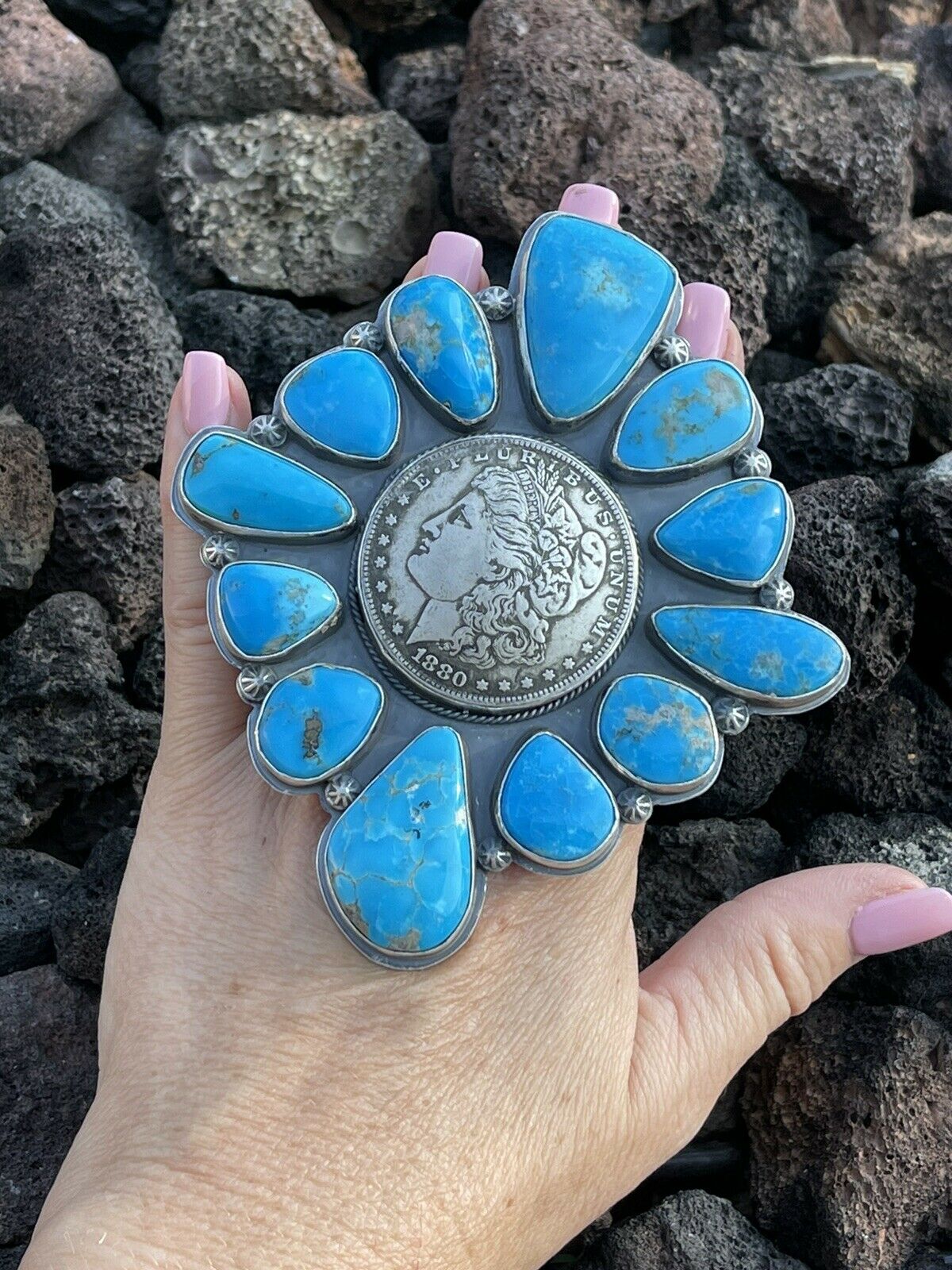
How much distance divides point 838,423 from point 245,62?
4.76ft

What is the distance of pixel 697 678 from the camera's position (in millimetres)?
1599

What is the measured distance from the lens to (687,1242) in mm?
1820

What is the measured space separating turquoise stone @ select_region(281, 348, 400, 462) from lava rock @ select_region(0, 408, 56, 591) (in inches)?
26.8

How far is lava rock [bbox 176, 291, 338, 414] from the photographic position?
2.20 m

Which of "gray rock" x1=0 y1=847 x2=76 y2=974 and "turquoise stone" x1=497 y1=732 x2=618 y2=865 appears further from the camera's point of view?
"gray rock" x1=0 y1=847 x2=76 y2=974

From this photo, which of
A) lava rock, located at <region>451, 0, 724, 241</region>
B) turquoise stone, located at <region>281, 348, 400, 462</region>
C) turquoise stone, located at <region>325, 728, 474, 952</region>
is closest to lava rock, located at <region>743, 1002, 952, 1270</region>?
turquoise stone, located at <region>325, 728, 474, 952</region>

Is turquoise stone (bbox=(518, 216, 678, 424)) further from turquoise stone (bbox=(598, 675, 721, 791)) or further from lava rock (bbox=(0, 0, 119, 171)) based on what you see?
lava rock (bbox=(0, 0, 119, 171))

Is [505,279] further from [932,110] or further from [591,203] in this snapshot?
[932,110]

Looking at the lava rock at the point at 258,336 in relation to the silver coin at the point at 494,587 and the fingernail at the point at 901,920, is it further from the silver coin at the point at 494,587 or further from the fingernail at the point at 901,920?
the fingernail at the point at 901,920

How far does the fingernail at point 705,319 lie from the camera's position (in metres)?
1.80

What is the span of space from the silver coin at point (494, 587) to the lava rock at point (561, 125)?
835 millimetres

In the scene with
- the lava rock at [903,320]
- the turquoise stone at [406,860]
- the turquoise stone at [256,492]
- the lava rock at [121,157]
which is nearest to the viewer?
the turquoise stone at [406,860]

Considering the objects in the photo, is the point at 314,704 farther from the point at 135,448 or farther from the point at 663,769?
the point at 135,448

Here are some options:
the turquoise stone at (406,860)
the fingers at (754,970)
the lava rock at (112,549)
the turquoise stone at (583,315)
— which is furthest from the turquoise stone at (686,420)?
the lava rock at (112,549)
